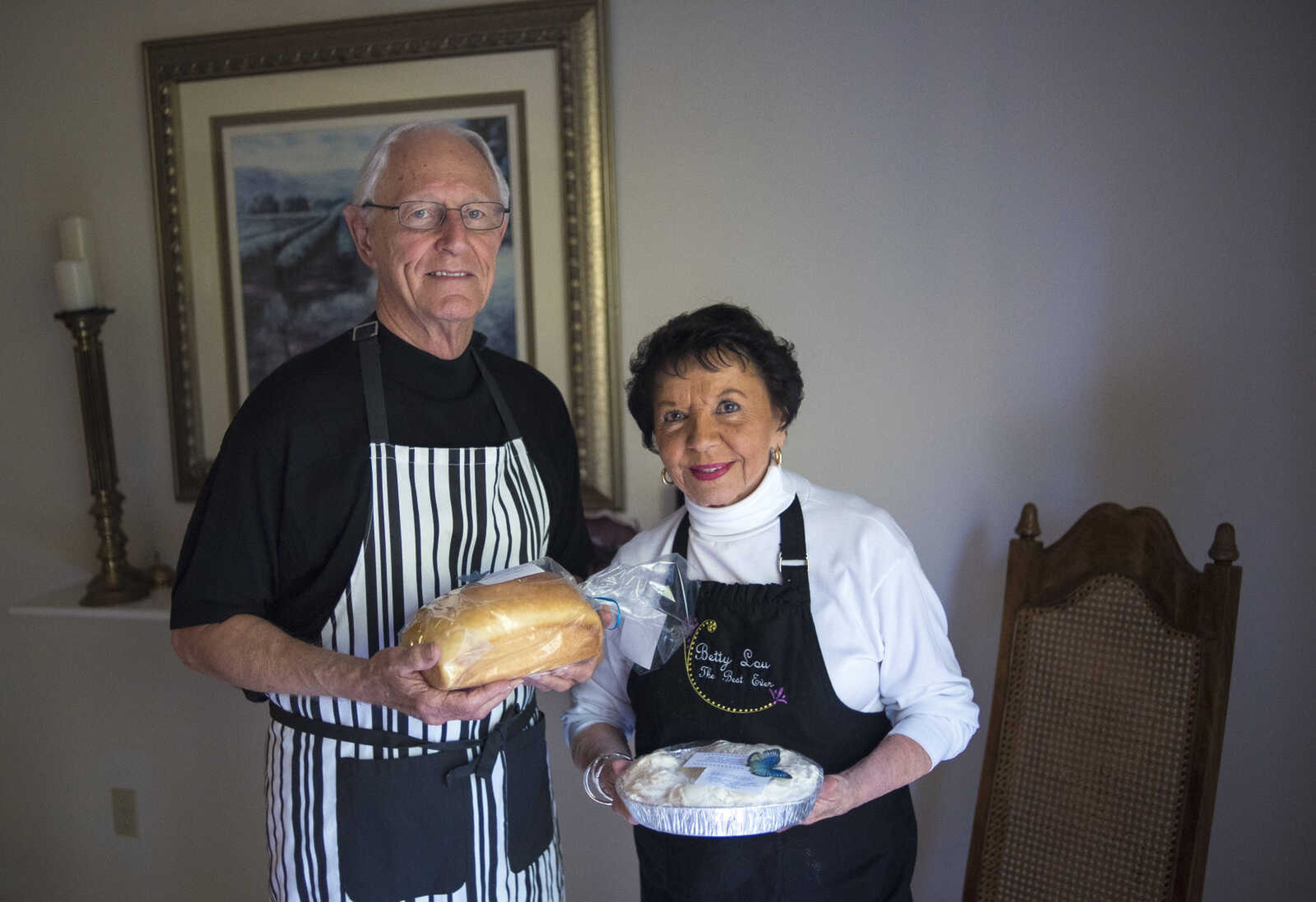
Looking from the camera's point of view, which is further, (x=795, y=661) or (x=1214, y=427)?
(x=1214, y=427)

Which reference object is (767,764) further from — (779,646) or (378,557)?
(378,557)

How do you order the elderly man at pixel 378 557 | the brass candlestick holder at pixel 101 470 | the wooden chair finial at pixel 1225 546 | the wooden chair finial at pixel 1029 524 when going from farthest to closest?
the brass candlestick holder at pixel 101 470 < the wooden chair finial at pixel 1029 524 < the wooden chair finial at pixel 1225 546 < the elderly man at pixel 378 557

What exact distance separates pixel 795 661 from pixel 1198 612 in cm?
88

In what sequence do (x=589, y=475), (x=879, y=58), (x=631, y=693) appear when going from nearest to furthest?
(x=631, y=693)
(x=879, y=58)
(x=589, y=475)

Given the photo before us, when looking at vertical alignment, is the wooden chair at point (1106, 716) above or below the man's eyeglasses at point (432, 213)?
below

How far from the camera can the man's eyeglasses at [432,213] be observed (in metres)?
1.54

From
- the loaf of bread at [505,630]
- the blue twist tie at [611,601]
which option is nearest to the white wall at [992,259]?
the blue twist tie at [611,601]

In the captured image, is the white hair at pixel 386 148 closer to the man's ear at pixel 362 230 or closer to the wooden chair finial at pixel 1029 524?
the man's ear at pixel 362 230

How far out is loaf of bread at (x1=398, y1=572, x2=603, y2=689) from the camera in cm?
126

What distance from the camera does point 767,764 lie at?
4.45 ft

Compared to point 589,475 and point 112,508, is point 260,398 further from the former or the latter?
point 112,508

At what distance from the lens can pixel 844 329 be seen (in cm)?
235

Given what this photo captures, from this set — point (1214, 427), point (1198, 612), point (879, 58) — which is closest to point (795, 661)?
point (1198, 612)

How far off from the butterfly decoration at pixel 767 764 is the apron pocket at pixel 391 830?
49 cm
